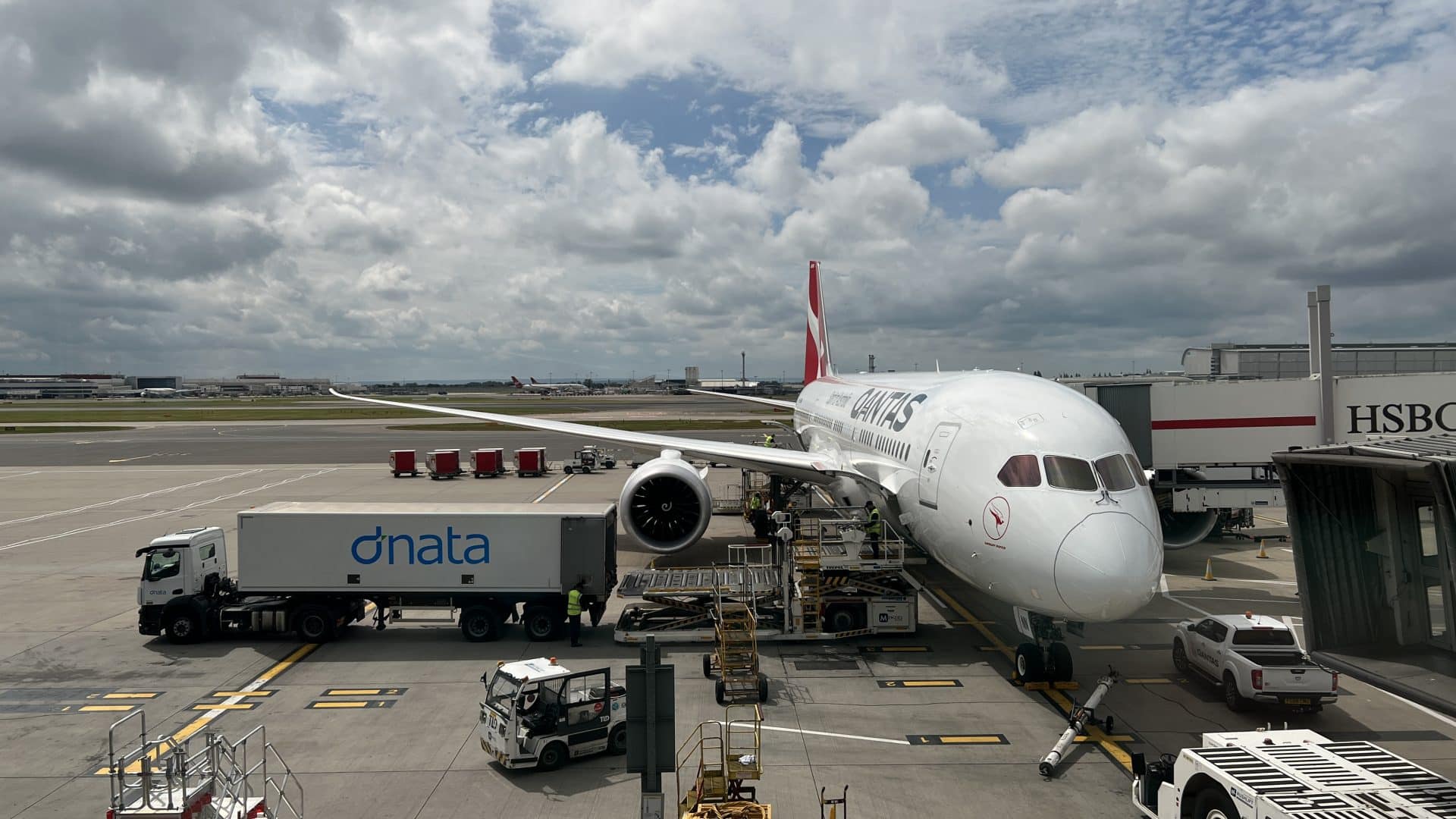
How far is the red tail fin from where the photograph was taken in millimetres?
44000

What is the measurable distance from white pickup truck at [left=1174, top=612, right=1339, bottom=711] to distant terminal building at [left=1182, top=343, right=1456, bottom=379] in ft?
111

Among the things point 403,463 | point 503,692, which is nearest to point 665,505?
point 503,692

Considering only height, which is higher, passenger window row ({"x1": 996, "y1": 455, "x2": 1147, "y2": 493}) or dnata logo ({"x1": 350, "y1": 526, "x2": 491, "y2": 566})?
passenger window row ({"x1": 996, "y1": 455, "x2": 1147, "y2": 493})

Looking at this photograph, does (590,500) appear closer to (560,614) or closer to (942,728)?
(560,614)

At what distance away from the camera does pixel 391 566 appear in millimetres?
17797

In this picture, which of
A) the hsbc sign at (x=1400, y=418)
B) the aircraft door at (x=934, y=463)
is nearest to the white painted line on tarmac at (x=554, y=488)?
the aircraft door at (x=934, y=463)

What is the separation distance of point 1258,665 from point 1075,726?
3.66 metres

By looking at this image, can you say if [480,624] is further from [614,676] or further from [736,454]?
[736,454]

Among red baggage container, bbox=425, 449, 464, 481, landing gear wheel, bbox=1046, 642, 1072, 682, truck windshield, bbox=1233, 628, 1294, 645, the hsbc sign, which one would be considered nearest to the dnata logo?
landing gear wheel, bbox=1046, 642, 1072, 682

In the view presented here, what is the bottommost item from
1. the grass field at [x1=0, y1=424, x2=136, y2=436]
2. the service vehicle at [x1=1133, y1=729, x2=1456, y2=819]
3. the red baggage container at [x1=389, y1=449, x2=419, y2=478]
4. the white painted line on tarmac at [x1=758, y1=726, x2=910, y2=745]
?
the white painted line on tarmac at [x1=758, y1=726, x2=910, y2=745]

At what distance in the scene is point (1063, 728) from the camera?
13.0 meters

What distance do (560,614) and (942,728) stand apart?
8521mm

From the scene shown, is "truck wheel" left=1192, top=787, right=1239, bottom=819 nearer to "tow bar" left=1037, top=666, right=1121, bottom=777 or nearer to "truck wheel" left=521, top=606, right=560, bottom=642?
"tow bar" left=1037, top=666, right=1121, bottom=777

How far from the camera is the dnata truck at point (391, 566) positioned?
17.7m
